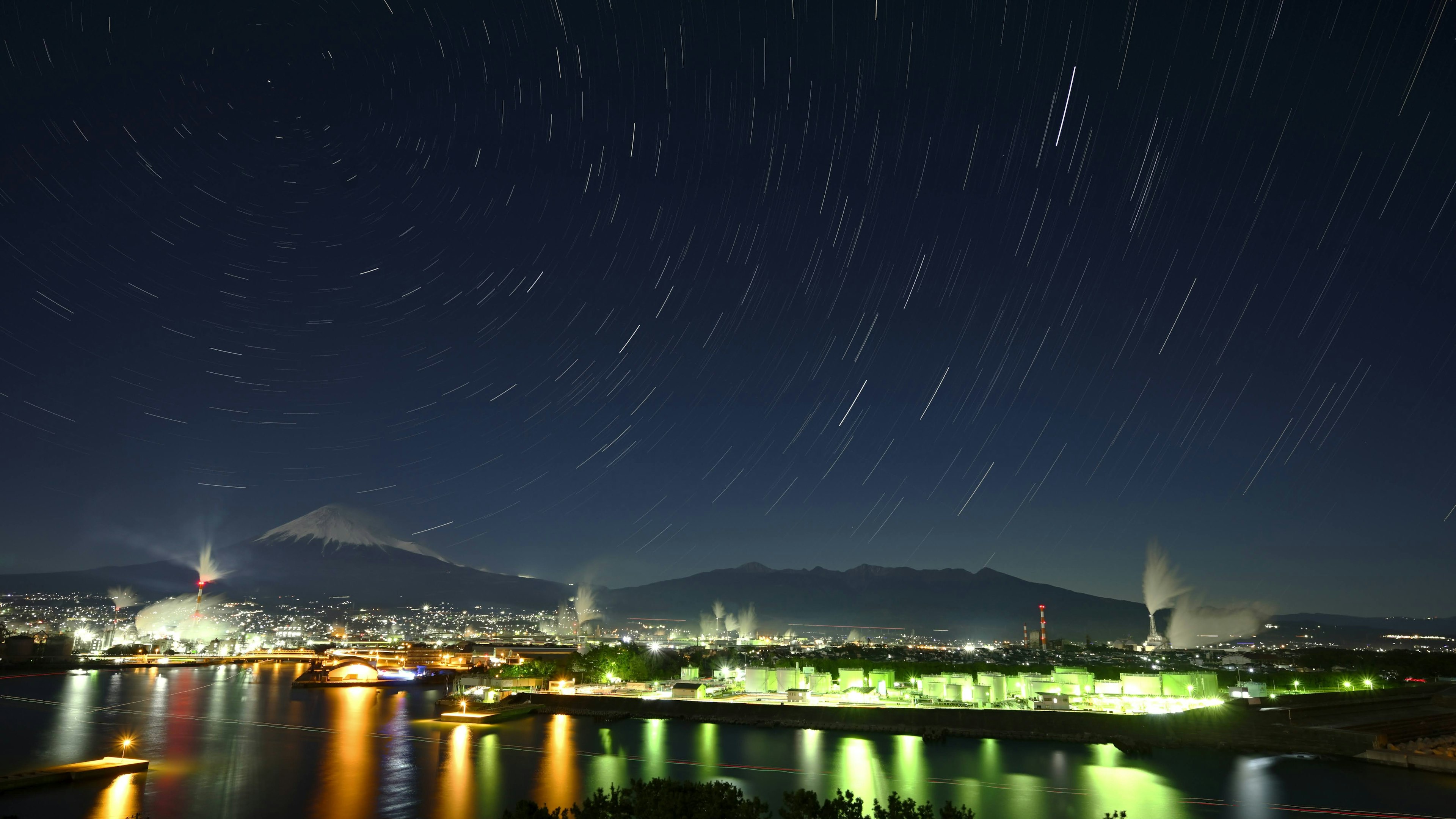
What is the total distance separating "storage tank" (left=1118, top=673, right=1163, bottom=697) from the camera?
34469 mm

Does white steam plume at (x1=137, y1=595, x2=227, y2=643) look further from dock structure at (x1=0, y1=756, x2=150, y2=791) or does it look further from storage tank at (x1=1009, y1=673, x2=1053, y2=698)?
storage tank at (x1=1009, y1=673, x2=1053, y2=698)

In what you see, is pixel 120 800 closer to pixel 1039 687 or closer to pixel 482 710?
pixel 482 710

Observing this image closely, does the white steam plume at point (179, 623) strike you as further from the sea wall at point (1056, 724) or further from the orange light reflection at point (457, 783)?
the orange light reflection at point (457, 783)

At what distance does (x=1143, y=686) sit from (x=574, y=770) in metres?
23.9

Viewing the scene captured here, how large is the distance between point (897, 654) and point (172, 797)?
7035cm

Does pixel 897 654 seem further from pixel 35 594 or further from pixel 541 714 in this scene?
pixel 35 594

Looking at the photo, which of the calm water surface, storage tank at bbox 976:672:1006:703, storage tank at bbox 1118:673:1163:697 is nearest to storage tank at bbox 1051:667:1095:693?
storage tank at bbox 1118:673:1163:697

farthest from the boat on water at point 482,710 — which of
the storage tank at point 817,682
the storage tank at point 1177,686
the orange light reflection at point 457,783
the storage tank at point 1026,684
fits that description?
the storage tank at point 1177,686

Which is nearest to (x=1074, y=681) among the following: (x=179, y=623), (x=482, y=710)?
(x=482, y=710)

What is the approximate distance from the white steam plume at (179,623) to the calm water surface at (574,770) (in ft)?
256

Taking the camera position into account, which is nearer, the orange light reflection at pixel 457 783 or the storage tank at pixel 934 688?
the orange light reflection at pixel 457 783

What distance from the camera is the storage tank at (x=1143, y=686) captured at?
113ft

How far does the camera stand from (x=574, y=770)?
2345 centimetres

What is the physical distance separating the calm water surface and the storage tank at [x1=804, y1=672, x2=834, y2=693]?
6820mm
